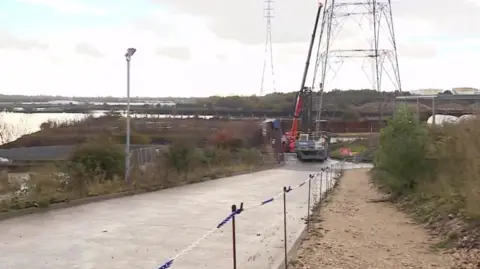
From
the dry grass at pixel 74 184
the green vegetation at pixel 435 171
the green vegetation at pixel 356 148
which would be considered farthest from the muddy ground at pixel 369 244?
the green vegetation at pixel 356 148

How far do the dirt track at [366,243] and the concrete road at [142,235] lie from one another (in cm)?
68

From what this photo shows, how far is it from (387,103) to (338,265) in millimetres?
→ 59981

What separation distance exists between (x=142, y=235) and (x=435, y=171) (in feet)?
39.4

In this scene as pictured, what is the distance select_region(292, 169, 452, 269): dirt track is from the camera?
35.4ft

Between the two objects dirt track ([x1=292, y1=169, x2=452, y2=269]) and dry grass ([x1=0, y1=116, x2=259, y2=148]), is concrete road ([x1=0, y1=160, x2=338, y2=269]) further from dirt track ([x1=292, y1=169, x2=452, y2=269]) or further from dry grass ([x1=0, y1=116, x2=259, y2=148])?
dry grass ([x1=0, y1=116, x2=259, y2=148])

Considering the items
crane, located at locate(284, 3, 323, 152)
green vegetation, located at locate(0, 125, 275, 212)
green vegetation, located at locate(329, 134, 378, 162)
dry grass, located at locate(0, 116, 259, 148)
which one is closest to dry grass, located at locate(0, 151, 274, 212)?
green vegetation, located at locate(0, 125, 275, 212)

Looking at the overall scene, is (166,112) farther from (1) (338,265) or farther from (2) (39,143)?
(1) (338,265)

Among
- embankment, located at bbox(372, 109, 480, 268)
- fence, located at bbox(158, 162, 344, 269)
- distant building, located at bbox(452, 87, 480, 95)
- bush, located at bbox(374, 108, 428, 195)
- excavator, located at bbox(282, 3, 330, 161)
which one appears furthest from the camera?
distant building, located at bbox(452, 87, 480, 95)

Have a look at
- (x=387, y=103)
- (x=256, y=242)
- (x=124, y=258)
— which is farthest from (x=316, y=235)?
(x=387, y=103)

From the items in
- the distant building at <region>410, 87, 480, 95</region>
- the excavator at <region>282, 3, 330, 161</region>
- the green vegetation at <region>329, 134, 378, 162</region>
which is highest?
the distant building at <region>410, 87, 480, 95</region>

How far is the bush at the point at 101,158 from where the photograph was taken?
24.0 metres

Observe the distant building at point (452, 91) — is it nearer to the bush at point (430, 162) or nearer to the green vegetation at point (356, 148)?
the green vegetation at point (356, 148)

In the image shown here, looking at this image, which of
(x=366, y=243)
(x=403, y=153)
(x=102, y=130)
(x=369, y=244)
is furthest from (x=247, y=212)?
(x=102, y=130)

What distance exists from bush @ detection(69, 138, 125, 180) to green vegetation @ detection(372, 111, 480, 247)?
409 inches
